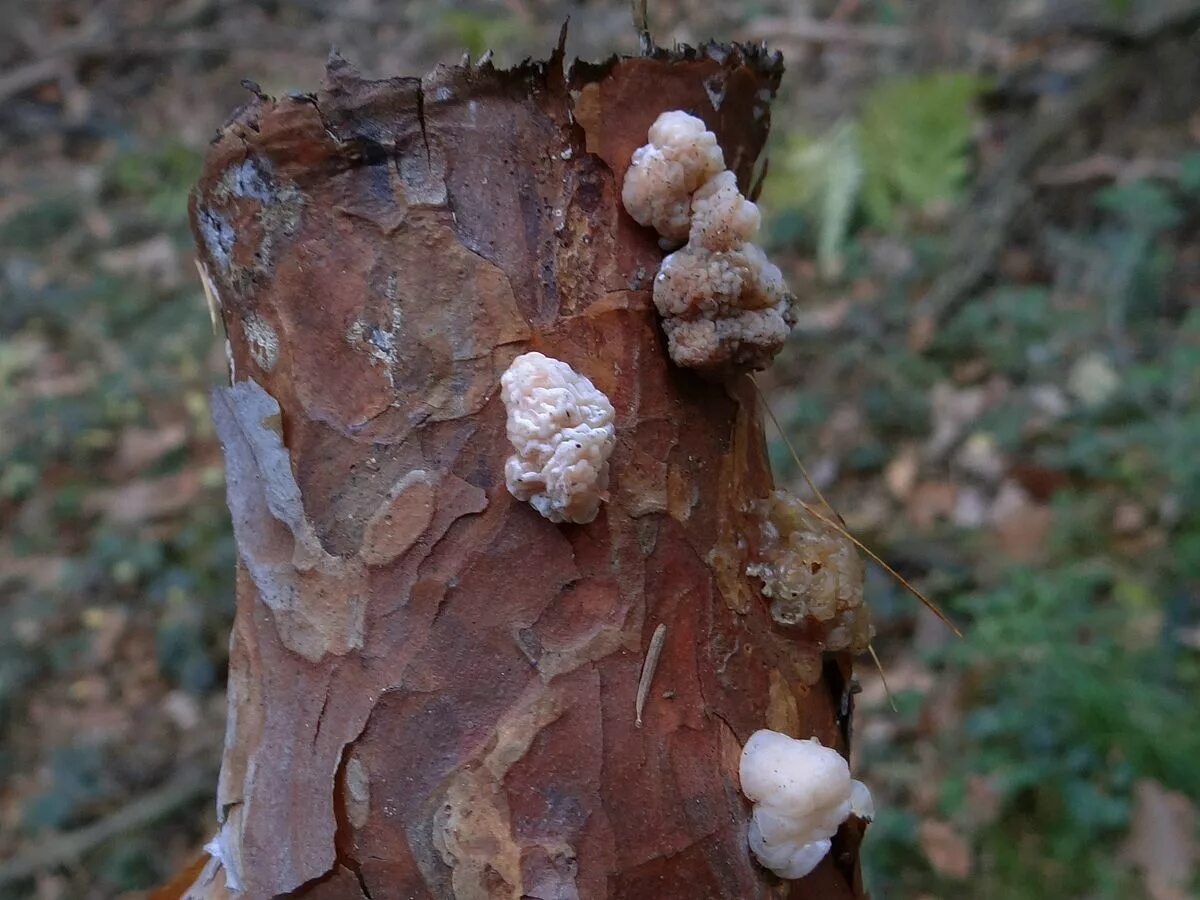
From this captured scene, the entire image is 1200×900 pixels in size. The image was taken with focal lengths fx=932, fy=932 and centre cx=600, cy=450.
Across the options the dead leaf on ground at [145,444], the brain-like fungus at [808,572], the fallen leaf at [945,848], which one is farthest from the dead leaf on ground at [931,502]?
the dead leaf on ground at [145,444]

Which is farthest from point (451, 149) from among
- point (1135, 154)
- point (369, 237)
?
point (1135, 154)

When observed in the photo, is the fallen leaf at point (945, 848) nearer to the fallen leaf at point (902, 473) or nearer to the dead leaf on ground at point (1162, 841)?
the dead leaf on ground at point (1162, 841)

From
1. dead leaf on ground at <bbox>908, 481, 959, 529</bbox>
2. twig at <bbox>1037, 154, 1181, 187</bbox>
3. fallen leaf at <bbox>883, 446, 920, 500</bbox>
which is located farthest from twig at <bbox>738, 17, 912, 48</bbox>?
dead leaf on ground at <bbox>908, 481, 959, 529</bbox>

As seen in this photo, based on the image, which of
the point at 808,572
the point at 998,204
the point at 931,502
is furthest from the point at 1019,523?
the point at 808,572

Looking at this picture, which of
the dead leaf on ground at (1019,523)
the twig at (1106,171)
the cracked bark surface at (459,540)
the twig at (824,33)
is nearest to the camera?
the cracked bark surface at (459,540)

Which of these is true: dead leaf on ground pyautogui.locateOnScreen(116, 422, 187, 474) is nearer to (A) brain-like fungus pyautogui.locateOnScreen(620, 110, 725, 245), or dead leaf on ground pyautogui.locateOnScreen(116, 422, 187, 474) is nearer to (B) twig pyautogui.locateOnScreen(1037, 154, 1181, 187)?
(A) brain-like fungus pyautogui.locateOnScreen(620, 110, 725, 245)

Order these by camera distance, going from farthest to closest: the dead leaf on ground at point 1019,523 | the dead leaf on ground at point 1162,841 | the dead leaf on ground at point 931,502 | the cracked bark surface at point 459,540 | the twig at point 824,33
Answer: the twig at point 824,33
the dead leaf on ground at point 931,502
the dead leaf on ground at point 1019,523
the dead leaf on ground at point 1162,841
the cracked bark surface at point 459,540

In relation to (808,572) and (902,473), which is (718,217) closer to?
(808,572)
